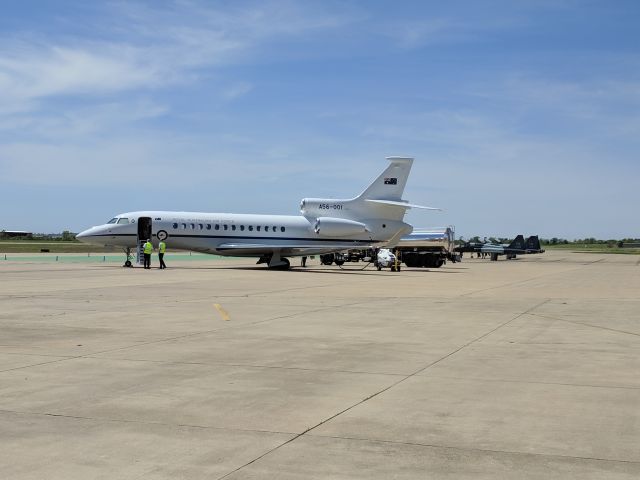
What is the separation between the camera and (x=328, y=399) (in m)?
7.52

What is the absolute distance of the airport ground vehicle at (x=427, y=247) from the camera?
175ft

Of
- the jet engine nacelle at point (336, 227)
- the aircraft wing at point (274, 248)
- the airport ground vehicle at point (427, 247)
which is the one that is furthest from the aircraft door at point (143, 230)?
the airport ground vehicle at point (427, 247)

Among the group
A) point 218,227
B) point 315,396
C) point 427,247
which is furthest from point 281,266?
point 315,396

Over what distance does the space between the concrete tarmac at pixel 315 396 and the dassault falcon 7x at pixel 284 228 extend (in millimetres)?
26688

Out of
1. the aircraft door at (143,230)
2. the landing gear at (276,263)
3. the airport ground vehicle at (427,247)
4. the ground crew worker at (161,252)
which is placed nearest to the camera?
the ground crew worker at (161,252)

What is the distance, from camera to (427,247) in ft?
176

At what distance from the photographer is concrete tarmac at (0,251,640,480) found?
17.8 ft

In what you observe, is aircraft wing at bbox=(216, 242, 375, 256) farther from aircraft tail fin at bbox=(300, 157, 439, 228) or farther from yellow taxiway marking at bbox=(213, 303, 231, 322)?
yellow taxiway marking at bbox=(213, 303, 231, 322)

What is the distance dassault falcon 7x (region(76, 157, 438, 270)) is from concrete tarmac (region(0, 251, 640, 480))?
26688mm

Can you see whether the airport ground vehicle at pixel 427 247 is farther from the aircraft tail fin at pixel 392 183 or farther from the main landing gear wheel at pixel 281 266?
the main landing gear wheel at pixel 281 266

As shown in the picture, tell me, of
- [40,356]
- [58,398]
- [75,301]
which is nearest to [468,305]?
[75,301]

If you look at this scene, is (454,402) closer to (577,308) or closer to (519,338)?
(519,338)

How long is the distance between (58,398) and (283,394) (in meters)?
2.26

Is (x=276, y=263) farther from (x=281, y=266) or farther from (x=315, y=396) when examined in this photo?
(x=315, y=396)
